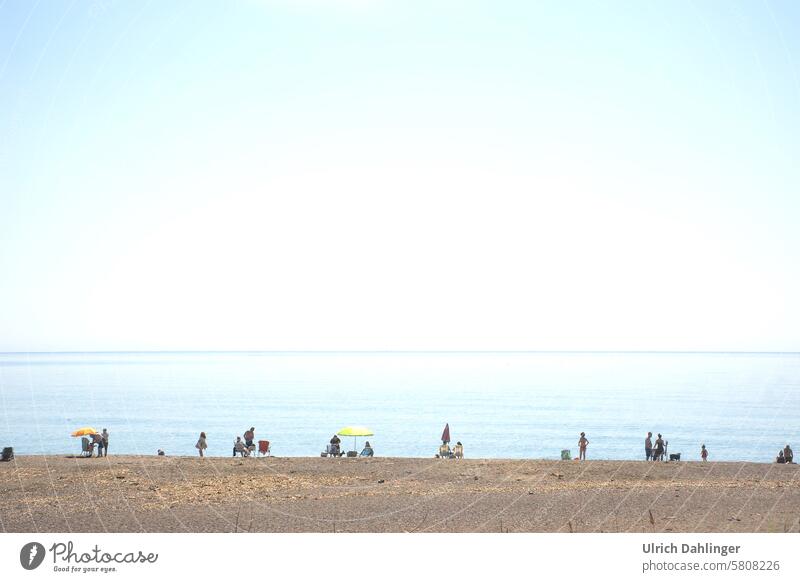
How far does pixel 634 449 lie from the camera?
8269 cm

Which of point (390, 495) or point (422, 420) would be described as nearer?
point (390, 495)

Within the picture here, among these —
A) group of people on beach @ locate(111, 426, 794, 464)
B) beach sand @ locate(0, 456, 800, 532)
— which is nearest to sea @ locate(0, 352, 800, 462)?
group of people on beach @ locate(111, 426, 794, 464)

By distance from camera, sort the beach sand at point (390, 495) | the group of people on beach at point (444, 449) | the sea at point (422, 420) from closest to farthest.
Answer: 1. the beach sand at point (390, 495)
2. the group of people on beach at point (444, 449)
3. the sea at point (422, 420)

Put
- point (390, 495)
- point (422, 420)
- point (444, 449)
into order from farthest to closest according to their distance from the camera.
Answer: point (422, 420)
point (444, 449)
point (390, 495)

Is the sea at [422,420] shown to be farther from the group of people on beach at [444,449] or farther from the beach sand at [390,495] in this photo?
the beach sand at [390,495]

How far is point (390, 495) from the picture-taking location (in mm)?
24172

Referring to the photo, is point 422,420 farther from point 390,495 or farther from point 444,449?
point 390,495

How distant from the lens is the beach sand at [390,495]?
63.9ft

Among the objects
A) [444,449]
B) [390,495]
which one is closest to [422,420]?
[444,449]

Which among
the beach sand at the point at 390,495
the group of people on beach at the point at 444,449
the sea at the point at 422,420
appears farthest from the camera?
the sea at the point at 422,420

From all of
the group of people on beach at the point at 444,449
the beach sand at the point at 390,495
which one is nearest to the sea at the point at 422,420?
the group of people on beach at the point at 444,449
